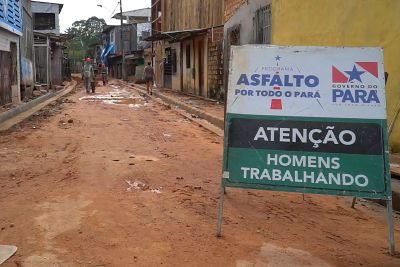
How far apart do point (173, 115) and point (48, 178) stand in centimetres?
855

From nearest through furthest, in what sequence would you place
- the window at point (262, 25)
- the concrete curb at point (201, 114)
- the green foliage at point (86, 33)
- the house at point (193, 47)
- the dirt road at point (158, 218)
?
1. the dirt road at point (158, 218)
2. the window at point (262, 25)
3. the concrete curb at point (201, 114)
4. the house at point (193, 47)
5. the green foliage at point (86, 33)

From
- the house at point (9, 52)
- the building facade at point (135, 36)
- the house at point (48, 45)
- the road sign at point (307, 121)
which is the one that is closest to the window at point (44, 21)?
the house at point (48, 45)

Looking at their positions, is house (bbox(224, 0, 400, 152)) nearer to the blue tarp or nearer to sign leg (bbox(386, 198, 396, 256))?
sign leg (bbox(386, 198, 396, 256))

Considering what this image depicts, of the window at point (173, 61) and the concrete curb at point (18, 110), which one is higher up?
the window at point (173, 61)

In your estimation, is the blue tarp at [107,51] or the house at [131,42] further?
the blue tarp at [107,51]

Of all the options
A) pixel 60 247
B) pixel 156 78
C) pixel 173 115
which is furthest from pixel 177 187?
pixel 156 78

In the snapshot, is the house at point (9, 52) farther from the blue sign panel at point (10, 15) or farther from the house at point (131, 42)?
the house at point (131, 42)

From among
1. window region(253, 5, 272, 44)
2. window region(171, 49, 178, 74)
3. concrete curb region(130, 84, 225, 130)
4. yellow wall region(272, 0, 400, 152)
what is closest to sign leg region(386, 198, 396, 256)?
yellow wall region(272, 0, 400, 152)

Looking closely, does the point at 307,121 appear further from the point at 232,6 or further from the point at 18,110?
the point at 232,6

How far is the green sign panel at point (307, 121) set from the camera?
377 centimetres

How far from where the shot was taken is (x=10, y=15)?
1419 cm

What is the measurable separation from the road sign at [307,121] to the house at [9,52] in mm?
10635

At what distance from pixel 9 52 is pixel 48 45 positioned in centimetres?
765

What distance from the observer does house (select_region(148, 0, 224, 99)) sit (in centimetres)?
1795
